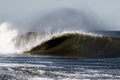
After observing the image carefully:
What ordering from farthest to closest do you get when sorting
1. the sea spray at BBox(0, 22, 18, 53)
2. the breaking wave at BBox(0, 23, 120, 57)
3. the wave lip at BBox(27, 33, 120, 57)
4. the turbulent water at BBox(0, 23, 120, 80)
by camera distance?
the sea spray at BBox(0, 22, 18, 53)
the breaking wave at BBox(0, 23, 120, 57)
the wave lip at BBox(27, 33, 120, 57)
the turbulent water at BBox(0, 23, 120, 80)

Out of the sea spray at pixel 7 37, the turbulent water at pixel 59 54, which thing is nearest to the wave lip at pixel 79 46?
the turbulent water at pixel 59 54

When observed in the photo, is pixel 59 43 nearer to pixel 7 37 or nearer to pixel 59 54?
pixel 59 54

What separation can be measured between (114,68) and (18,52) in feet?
74.5

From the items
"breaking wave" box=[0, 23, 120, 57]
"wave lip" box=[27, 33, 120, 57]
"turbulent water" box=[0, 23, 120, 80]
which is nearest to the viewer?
"turbulent water" box=[0, 23, 120, 80]

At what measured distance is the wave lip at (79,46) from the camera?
2143 inches

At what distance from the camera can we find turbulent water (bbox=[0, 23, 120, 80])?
34719 mm

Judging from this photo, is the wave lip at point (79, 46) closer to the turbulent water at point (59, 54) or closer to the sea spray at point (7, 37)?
the turbulent water at point (59, 54)

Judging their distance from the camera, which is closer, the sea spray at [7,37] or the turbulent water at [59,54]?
the turbulent water at [59,54]

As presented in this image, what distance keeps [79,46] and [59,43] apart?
12.8ft

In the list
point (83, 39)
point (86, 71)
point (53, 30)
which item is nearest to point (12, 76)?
point (86, 71)

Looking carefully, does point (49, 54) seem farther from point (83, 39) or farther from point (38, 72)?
point (38, 72)

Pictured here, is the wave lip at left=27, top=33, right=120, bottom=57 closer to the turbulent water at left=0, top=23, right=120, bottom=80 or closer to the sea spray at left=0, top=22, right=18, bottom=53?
the turbulent water at left=0, top=23, right=120, bottom=80

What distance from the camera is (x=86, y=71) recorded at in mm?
36594

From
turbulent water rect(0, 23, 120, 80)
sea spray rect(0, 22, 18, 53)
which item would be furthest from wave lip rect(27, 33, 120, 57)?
sea spray rect(0, 22, 18, 53)
